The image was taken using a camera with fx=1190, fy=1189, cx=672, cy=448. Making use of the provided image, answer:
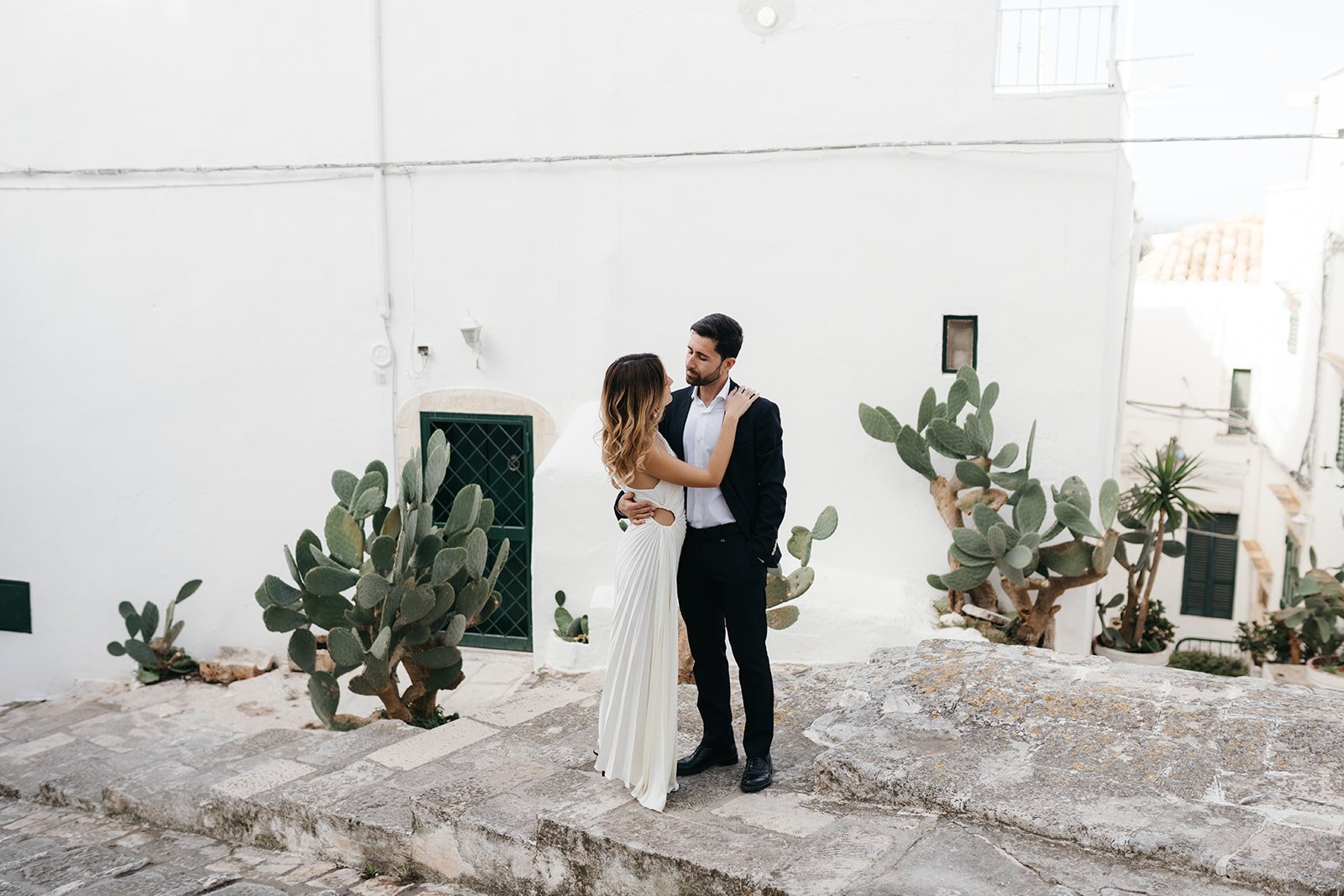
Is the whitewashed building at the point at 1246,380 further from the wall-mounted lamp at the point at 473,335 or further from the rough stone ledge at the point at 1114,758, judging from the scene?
the rough stone ledge at the point at 1114,758

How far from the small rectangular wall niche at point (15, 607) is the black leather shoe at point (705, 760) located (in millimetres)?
7242

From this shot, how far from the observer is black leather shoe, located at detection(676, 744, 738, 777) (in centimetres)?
373

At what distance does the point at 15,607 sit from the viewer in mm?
9164

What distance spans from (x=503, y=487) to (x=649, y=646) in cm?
475

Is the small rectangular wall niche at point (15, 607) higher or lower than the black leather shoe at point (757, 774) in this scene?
lower

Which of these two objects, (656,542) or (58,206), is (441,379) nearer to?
(58,206)

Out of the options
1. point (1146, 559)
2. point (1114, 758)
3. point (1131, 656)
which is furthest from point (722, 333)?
point (1146, 559)

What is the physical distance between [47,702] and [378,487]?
4.44 m

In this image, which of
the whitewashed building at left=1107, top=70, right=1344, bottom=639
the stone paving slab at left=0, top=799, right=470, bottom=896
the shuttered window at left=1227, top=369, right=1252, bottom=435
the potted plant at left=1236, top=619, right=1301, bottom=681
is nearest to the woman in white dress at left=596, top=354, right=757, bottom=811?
the stone paving slab at left=0, top=799, right=470, bottom=896

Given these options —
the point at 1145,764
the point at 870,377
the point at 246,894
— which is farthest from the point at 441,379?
the point at 1145,764

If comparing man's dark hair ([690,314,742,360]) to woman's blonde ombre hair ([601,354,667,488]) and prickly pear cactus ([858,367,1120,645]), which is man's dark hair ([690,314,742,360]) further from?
prickly pear cactus ([858,367,1120,645])

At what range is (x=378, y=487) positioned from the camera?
5941mm

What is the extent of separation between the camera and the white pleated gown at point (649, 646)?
11.3ft

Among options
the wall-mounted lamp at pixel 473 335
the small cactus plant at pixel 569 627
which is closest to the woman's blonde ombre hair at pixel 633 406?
the small cactus plant at pixel 569 627
